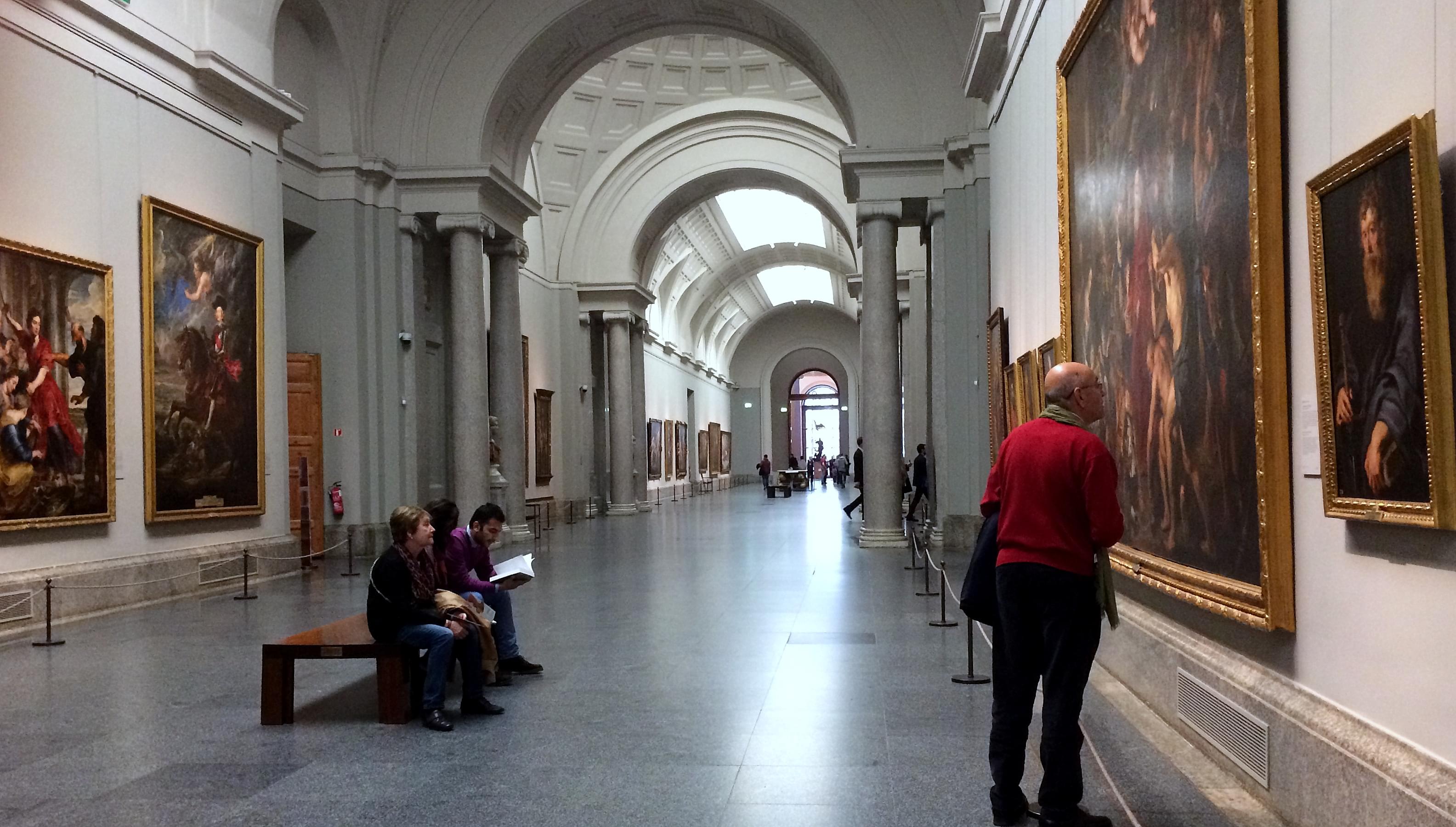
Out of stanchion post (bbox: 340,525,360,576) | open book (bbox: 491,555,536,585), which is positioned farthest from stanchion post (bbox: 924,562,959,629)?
stanchion post (bbox: 340,525,360,576)

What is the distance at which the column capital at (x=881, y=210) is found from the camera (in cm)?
1834

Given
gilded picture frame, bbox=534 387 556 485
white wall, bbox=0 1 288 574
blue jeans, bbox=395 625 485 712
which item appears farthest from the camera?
gilded picture frame, bbox=534 387 556 485

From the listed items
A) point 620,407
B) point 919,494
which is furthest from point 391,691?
point 620,407

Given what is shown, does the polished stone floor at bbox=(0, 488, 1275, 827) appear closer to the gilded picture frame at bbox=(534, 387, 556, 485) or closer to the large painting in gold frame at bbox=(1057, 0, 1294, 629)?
the large painting in gold frame at bbox=(1057, 0, 1294, 629)

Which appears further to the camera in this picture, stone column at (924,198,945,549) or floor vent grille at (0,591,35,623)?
stone column at (924,198,945,549)

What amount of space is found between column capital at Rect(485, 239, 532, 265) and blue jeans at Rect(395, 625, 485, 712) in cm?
1548

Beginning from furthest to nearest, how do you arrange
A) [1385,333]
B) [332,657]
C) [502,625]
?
[502,625]
[332,657]
[1385,333]

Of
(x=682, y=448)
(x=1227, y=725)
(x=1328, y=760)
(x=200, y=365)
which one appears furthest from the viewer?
(x=682, y=448)

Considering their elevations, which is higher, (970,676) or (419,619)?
(419,619)

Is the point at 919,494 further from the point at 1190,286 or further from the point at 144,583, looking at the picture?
the point at 1190,286

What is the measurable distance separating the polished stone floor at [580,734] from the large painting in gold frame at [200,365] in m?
2.12

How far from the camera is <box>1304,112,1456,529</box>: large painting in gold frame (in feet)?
10.8

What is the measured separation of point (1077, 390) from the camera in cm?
473

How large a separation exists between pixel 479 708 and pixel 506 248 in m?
15.9
